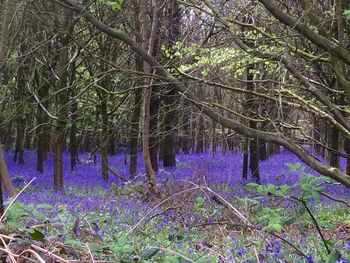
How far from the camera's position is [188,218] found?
695cm

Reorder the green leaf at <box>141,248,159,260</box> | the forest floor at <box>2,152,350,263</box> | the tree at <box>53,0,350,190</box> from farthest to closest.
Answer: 1. the tree at <box>53,0,350,190</box>
2. the forest floor at <box>2,152,350,263</box>
3. the green leaf at <box>141,248,159,260</box>

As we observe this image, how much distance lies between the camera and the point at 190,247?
4953 millimetres

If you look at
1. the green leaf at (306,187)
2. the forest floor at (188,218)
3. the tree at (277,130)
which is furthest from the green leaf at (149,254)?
the tree at (277,130)

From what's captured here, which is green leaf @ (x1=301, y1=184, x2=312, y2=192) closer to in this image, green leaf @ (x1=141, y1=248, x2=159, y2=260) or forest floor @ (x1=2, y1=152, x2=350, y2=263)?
forest floor @ (x1=2, y1=152, x2=350, y2=263)

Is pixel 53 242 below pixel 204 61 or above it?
below

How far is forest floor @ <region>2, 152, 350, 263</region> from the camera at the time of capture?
2363mm

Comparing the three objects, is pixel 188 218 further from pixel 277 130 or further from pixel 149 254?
pixel 149 254

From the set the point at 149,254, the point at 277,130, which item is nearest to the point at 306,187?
the point at 149,254

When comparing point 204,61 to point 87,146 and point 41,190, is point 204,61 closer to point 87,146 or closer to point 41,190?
point 41,190

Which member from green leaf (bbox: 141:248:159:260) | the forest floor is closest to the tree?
the forest floor

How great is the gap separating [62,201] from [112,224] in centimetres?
438

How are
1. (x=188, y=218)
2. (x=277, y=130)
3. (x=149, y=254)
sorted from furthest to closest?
(x=188, y=218) → (x=277, y=130) → (x=149, y=254)

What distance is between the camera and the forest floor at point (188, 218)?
2363 millimetres

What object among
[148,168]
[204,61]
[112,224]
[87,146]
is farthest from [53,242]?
[87,146]
